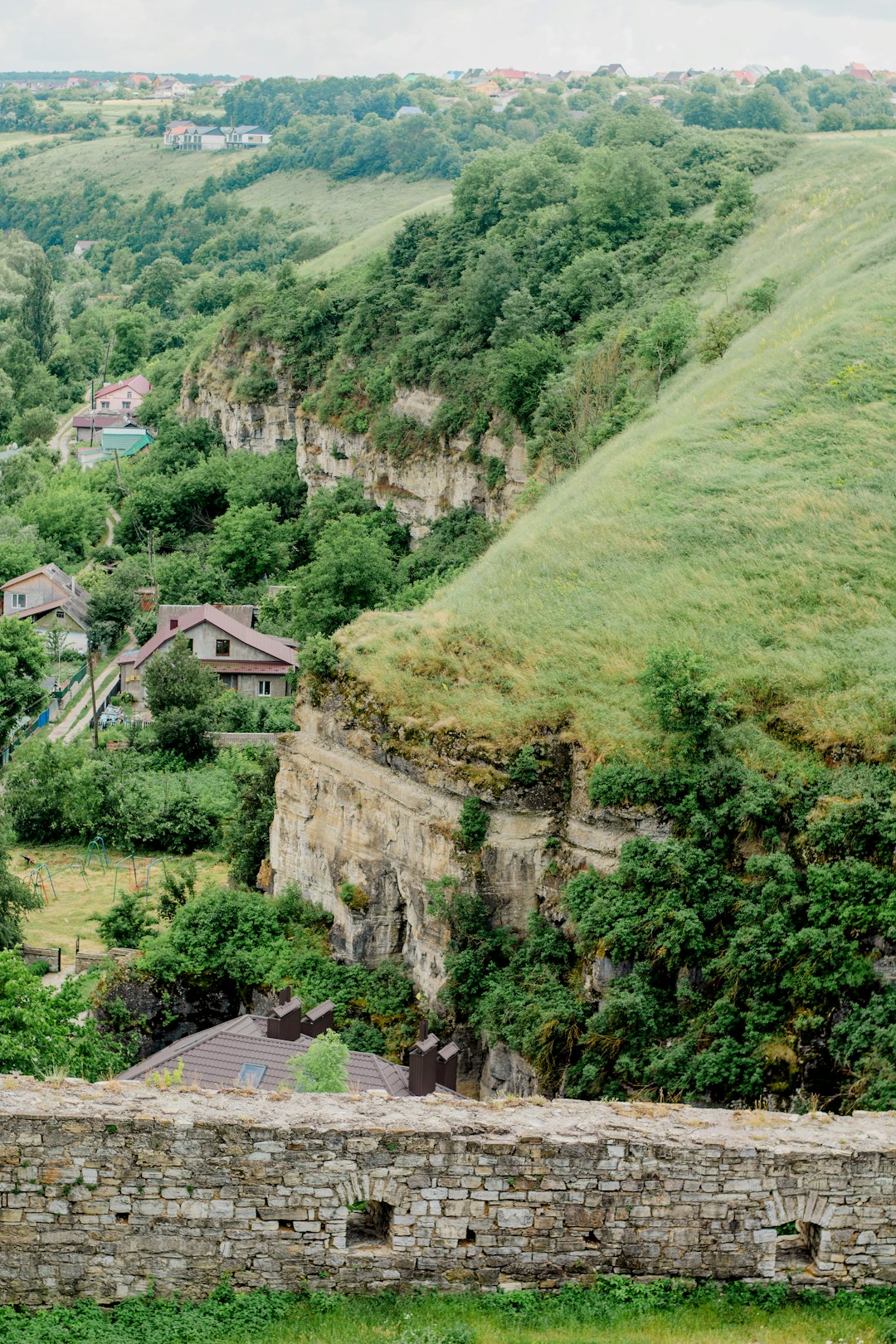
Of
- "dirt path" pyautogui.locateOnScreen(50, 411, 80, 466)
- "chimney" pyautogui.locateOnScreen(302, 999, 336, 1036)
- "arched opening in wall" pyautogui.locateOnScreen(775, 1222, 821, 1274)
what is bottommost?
"chimney" pyautogui.locateOnScreen(302, 999, 336, 1036)

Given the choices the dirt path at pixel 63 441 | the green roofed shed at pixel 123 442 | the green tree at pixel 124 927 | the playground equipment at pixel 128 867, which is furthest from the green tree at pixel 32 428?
the green tree at pixel 124 927

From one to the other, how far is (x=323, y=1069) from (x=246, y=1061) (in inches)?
119

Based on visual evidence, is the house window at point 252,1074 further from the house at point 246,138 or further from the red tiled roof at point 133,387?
the house at point 246,138

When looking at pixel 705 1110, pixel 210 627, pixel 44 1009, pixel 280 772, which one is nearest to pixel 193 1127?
pixel 705 1110

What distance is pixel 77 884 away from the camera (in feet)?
119

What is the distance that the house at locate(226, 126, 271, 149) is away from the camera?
16000 centimetres

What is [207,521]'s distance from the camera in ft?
221

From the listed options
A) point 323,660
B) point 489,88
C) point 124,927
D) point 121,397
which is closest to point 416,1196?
point 323,660

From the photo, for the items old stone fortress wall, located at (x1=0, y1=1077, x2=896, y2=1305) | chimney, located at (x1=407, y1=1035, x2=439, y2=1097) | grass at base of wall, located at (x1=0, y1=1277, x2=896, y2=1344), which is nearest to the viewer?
grass at base of wall, located at (x1=0, y1=1277, x2=896, y2=1344)

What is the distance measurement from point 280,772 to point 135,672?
24319mm

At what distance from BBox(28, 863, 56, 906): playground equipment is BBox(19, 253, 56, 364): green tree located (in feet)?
232

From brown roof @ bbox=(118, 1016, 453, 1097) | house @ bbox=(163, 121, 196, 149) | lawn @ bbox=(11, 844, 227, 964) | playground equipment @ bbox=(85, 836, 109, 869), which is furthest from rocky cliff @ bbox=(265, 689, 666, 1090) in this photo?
house @ bbox=(163, 121, 196, 149)

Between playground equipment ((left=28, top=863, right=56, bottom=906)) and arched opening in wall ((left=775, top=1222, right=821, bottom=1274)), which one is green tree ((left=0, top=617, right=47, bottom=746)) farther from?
arched opening in wall ((left=775, top=1222, right=821, bottom=1274))

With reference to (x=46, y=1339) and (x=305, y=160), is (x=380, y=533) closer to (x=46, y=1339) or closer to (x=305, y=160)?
(x=46, y=1339)
